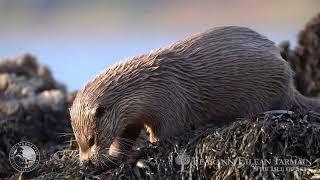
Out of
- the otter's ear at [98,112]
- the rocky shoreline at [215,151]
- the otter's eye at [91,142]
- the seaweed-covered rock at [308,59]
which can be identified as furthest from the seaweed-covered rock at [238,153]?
the seaweed-covered rock at [308,59]

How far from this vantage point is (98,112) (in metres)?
3.01

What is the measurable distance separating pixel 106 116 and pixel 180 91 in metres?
0.35

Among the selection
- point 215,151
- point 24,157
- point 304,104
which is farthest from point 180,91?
point 24,157

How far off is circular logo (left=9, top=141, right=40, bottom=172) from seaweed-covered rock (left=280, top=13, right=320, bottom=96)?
2.22 meters

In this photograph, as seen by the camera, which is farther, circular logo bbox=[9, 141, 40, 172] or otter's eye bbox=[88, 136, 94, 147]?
circular logo bbox=[9, 141, 40, 172]

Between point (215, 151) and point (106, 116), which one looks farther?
point (106, 116)

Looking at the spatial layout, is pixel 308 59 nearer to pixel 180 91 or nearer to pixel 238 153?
pixel 180 91

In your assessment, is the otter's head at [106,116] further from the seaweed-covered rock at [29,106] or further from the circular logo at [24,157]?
the seaweed-covered rock at [29,106]

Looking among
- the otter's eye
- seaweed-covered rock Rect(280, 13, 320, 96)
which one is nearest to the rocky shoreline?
the otter's eye

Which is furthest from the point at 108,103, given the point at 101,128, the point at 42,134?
the point at 42,134

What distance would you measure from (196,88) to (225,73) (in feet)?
0.46

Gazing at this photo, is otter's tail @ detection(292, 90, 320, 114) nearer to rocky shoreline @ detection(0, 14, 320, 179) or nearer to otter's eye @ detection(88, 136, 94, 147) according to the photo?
rocky shoreline @ detection(0, 14, 320, 179)

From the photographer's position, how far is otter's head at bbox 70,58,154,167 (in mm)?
→ 3012

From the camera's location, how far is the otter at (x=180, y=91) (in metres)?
3.04
